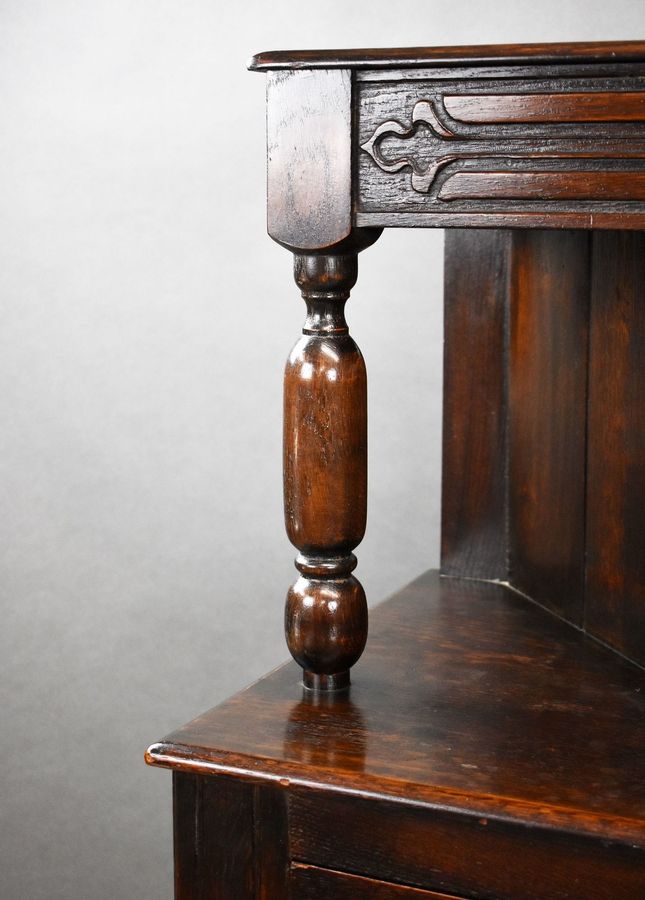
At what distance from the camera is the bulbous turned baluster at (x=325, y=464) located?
89 cm

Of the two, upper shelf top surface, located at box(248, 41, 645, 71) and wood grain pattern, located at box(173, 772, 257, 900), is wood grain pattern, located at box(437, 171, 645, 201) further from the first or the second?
wood grain pattern, located at box(173, 772, 257, 900)

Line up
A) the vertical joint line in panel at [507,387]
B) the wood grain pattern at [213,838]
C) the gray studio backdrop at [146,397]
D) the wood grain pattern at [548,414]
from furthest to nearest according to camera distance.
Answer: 1. the gray studio backdrop at [146,397]
2. the vertical joint line in panel at [507,387]
3. the wood grain pattern at [548,414]
4. the wood grain pattern at [213,838]

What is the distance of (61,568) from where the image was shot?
1.98 m

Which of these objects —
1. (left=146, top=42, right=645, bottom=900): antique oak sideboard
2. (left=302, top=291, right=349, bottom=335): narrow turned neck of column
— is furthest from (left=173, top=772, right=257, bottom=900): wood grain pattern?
(left=302, top=291, right=349, bottom=335): narrow turned neck of column

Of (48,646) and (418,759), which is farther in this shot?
(48,646)

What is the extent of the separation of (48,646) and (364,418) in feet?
4.12

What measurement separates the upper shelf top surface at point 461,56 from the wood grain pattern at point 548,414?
38 centimetres

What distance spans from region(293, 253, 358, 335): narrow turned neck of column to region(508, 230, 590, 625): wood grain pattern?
0.34m

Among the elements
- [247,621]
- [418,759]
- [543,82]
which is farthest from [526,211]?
[247,621]

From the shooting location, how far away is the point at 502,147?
0.80 m

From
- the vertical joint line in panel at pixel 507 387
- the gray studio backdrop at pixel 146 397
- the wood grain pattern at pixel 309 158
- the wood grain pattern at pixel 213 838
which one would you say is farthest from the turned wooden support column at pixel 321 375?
the gray studio backdrop at pixel 146 397

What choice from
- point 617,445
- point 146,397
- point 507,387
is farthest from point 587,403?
point 146,397

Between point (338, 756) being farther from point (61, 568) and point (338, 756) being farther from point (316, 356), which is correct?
point (61, 568)

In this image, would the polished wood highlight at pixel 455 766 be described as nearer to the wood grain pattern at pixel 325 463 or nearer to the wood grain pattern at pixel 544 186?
the wood grain pattern at pixel 325 463
